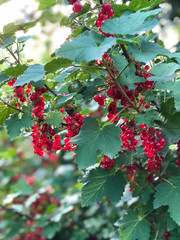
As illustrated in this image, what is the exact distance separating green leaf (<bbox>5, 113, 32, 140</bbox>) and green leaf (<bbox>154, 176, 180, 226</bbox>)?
1.82 ft

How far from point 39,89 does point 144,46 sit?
46 centimetres

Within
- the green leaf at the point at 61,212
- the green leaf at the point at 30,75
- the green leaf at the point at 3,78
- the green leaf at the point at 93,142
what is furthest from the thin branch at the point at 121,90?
the green leaf at the point at 61,212

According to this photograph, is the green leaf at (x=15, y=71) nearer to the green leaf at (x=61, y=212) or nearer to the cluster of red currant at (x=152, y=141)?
the cluster of red currant at (x=152, y=141)

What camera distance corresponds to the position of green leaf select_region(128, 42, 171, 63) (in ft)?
2.87

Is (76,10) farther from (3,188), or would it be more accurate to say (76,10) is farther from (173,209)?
(3,188)

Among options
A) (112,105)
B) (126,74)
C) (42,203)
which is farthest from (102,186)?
(42,203)

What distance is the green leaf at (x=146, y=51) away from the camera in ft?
2.87

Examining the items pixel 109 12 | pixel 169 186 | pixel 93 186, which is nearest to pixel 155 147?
pixel 169 186

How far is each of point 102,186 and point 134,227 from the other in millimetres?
246

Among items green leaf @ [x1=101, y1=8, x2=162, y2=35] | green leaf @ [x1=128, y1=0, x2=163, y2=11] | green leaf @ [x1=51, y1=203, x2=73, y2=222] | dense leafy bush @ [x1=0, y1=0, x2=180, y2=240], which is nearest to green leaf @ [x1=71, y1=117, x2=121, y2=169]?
dense leafy bush @ [x1=0, y1=0, x2=180, y2=240]

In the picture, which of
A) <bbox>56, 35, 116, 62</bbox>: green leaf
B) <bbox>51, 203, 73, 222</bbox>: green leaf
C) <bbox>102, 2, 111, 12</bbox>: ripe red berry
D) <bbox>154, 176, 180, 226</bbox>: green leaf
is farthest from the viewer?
<bbox>51, 203, 73, 222</bbox>: green leaf

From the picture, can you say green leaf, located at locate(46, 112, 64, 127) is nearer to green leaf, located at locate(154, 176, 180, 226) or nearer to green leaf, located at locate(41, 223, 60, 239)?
green leaf, located at locate(154, 176, 180, 226)

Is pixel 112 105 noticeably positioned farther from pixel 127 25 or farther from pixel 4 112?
pixel 4 112

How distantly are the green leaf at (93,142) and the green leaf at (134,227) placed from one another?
466 mm
